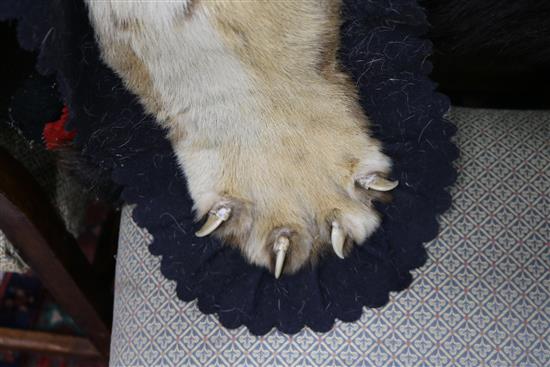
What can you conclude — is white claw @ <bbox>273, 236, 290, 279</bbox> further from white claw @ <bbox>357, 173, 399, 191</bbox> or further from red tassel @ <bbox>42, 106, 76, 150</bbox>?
red tassel @ <bbox>42, 106, 76, 150</bbox>

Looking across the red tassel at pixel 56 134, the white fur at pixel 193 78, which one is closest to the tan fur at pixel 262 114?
the white fur at pixel 193 78

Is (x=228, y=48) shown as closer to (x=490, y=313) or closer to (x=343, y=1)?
(x=343, y=1)

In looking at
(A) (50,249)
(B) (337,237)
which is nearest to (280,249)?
(B) (337,237)

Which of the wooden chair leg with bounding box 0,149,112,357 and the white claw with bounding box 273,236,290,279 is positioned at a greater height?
the white claw with bounding box 273,236,290,279

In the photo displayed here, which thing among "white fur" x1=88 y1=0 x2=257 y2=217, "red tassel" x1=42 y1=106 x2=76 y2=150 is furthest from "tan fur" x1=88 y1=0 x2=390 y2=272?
"red tassel" x1=42 y1=106 x2=76 y2=150

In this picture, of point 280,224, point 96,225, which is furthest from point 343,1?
point 96,225

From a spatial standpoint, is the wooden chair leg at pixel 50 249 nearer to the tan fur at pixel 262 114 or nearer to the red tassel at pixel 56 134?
the red tassel at pixel 56 134
